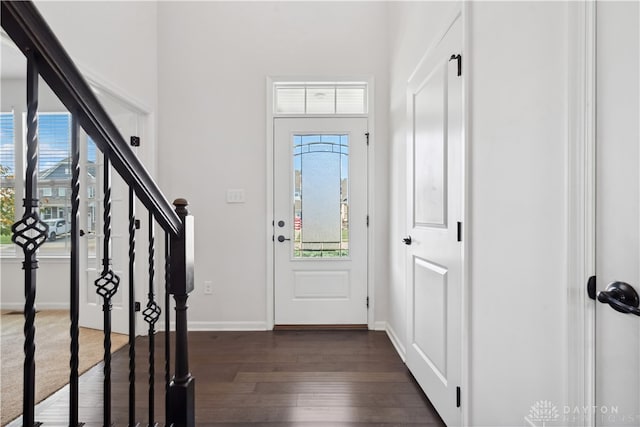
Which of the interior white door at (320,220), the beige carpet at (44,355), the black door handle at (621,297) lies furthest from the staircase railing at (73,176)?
the interior white door at (320,220)

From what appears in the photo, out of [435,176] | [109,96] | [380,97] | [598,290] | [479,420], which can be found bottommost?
[479,420]

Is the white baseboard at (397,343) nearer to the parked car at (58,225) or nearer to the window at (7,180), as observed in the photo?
the parked car at (58,225)

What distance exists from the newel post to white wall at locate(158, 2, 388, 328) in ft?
5.90

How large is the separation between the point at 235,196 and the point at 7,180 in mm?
2976

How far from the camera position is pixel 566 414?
952 mm

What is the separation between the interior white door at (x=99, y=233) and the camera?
296 cm

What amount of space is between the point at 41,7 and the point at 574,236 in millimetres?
2785

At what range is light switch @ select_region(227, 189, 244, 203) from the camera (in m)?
3.13

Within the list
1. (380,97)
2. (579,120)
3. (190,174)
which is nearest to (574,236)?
(579,120)

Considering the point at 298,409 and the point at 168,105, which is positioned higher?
the point at 168,105

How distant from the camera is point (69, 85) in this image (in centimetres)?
74

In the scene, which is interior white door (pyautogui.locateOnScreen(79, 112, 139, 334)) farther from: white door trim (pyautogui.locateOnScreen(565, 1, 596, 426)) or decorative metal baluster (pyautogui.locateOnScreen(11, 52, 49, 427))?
white door trim (pyautogui.locateOnScreen(565, 1, 596, 426))

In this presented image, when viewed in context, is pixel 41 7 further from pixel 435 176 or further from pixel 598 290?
pixel 598 290

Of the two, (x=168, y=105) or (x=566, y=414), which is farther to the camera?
(x=168, y=105)
